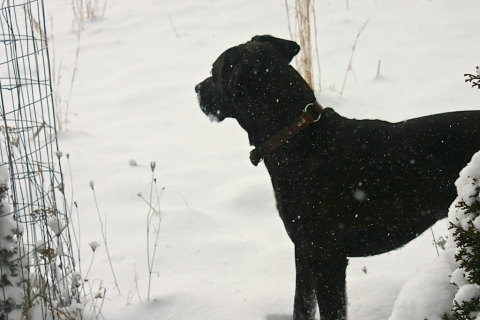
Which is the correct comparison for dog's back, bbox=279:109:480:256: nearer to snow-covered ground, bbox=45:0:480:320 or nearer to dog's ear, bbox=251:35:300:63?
dog's ear, bbox=251:35:300:63

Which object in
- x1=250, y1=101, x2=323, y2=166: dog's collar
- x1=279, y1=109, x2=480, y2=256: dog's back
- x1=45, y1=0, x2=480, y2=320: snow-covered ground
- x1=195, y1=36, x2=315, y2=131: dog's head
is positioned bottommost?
x1=45, y1=0, x2=480, y2=320: snow-covered ground

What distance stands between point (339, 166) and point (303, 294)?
0.82 metres

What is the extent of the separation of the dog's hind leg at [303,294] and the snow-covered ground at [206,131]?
158 millimetres

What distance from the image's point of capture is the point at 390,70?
21.0ft

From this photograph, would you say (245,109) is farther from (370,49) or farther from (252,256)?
(370,49)

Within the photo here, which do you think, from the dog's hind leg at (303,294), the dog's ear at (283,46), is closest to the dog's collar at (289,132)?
the dog's ear at (283,46)

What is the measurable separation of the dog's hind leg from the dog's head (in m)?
0.83

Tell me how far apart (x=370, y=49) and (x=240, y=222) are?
3723mm

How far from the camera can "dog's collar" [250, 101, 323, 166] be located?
2.46 m

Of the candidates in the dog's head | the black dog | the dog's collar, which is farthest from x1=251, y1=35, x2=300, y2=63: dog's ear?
the dog's collar

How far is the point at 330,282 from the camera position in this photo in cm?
251

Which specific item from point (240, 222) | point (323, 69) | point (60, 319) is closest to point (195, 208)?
point (240, 222)

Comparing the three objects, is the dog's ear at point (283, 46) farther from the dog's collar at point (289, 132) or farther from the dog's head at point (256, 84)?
the dog's collar at point (289, 132)

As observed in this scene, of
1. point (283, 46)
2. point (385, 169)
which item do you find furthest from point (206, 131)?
point (385, 169)
